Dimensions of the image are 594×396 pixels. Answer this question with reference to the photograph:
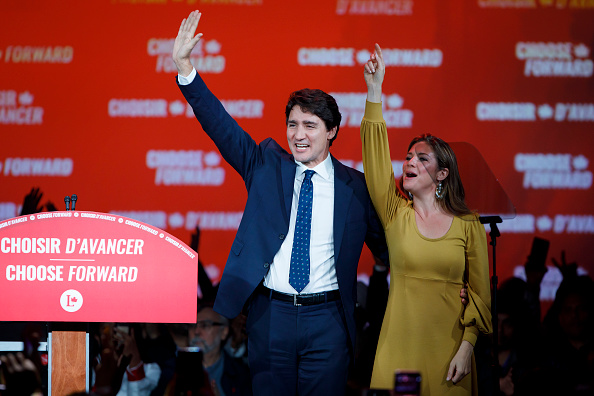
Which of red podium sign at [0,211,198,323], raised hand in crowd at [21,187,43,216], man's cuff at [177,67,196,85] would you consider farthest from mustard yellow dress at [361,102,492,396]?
raised hand in crowd at [21,187,43,216]

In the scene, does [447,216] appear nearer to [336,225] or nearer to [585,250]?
[336,225]

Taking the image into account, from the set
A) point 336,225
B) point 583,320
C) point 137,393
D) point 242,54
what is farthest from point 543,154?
point 137,393

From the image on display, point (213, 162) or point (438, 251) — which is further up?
point (213, 162)

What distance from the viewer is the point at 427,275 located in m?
2.54

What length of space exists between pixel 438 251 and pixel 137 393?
2.02 metres

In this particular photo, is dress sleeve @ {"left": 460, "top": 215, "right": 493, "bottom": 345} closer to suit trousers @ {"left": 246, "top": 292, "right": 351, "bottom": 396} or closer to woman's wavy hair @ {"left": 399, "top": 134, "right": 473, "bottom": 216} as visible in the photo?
woman's wavy hair @ {"left": 399, "top": 134, "right": 473, "bottom": 216}

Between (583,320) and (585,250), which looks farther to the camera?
(585,250)

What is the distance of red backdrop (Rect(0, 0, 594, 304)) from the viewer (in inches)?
170

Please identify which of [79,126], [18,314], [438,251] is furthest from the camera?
[79,126]

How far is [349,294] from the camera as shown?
2.56 metres

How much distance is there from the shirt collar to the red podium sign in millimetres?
629

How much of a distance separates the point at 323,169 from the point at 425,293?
596mm

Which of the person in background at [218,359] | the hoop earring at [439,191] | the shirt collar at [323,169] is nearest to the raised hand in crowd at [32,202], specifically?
the person in background at [218,359]

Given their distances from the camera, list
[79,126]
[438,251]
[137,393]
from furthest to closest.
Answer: [79,126], [137,393], [438,251]
